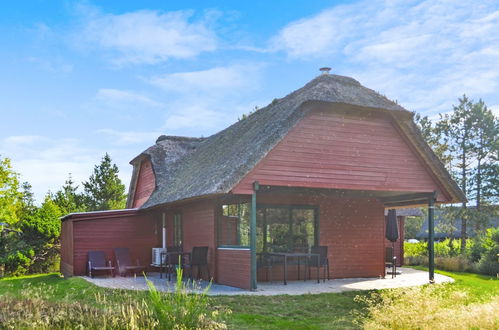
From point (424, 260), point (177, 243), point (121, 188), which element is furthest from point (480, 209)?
point (177, 243)

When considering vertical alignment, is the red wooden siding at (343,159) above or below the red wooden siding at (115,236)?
above

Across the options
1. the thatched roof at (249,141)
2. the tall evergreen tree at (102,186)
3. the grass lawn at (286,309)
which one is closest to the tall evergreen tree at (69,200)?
the tall evergreen tree at (102,186)

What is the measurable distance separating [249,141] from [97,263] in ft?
22.4

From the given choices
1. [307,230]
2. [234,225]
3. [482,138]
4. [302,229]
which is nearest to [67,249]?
[234,225]

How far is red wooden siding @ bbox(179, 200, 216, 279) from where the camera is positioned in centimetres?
1575

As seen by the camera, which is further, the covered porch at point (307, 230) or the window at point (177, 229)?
the window at point (177, 229)

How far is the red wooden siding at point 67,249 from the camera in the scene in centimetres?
1917

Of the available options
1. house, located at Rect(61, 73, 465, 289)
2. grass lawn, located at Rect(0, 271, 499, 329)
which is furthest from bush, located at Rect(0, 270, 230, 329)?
house, located at Rect(61, 73, 465, 289)

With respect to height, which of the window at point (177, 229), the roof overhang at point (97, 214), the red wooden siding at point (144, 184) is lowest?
the window at point (177, 229)

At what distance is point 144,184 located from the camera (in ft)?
80.3

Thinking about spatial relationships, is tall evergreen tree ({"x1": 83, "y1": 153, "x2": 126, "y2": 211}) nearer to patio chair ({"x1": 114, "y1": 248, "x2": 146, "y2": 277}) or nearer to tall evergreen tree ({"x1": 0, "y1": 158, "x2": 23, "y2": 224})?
tall evergreen tree ({"x1": 0, "y1": 158, "x2": 23, "y2": 224})

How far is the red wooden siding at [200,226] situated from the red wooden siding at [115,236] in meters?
2.19

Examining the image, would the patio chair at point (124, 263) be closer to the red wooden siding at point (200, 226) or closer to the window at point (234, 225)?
the red wooden siding at point (200, 226)

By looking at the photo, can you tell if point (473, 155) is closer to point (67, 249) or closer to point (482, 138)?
point (482, 138)
